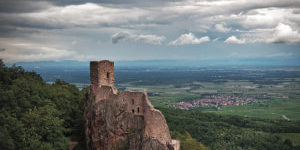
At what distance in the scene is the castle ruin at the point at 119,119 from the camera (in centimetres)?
2873

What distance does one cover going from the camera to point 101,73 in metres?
34.9

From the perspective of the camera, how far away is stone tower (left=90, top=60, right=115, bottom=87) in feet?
113

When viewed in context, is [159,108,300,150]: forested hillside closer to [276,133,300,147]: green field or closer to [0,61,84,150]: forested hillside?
[276,133,300,147]: green field

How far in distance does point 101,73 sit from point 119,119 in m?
6.32

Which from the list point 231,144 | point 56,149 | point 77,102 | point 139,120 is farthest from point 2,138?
point 231,144

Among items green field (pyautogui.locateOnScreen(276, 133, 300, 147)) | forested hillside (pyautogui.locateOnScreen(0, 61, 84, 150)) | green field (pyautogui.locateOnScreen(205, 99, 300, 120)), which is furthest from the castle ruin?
green field (pyautogui.locateOnScreen(205, 99, 300, 120))

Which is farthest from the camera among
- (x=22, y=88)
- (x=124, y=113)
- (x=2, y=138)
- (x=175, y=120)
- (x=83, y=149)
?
(x=175, y=120)

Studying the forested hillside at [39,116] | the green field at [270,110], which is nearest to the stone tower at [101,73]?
the forested hillside at [39,116]

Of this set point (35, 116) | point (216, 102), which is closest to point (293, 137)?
point (35, 116)

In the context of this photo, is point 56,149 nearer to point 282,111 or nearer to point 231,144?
point 231,144

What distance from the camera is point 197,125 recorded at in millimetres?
80562

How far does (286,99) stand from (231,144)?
117 metres

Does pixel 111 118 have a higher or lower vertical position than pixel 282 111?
higher

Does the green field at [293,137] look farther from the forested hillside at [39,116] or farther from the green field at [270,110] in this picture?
the green field at [270,110]
